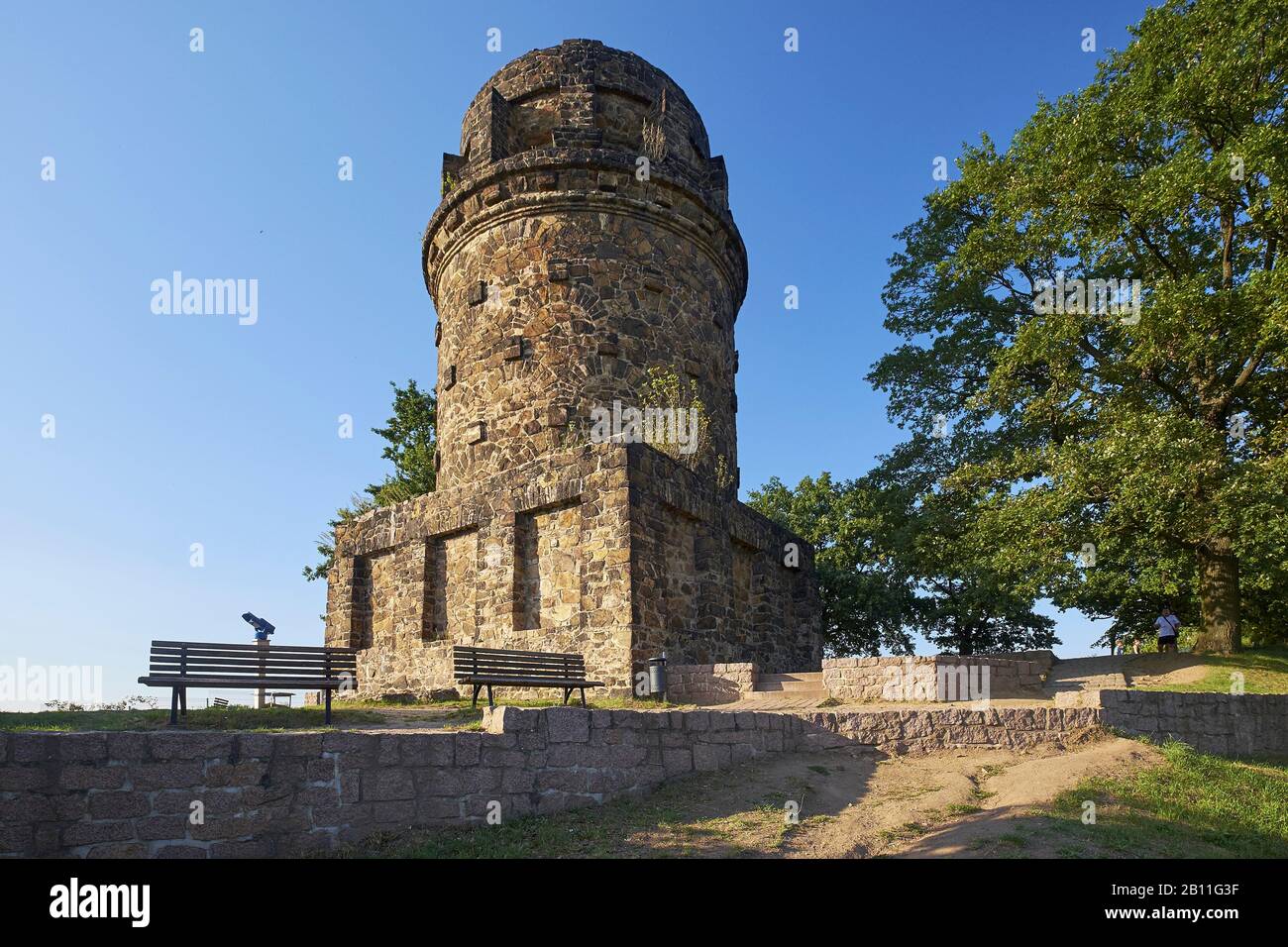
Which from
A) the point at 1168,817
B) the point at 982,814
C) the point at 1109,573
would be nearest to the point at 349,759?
the point at 982,814

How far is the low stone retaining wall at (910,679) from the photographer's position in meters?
12.3

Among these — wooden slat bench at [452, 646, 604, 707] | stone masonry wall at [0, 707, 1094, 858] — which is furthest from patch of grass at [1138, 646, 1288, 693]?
wooden slat bench at [452, 646, 604, 707]

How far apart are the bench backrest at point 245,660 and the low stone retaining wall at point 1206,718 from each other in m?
9.29

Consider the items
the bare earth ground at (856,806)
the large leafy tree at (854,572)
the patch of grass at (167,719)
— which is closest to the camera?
the bare earth ground at (856,806)

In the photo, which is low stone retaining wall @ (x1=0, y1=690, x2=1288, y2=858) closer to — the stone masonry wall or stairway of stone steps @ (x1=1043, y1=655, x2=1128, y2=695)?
the stone masonry wall

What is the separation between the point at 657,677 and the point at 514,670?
2.70 m

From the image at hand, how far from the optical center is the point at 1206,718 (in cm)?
1187

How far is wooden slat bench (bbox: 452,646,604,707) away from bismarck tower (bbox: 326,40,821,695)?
154cm

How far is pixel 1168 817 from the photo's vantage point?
857 centimetres

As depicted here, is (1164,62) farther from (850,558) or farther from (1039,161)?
(850,558)

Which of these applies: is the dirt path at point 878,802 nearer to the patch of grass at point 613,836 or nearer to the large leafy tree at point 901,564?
the patch of grass at point 613,836

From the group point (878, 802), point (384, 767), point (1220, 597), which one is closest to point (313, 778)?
point (384, 767)

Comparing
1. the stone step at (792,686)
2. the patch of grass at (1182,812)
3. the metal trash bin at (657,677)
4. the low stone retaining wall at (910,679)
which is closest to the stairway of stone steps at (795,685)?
the stone step at (792,686)

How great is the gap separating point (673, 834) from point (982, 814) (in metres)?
3.04
